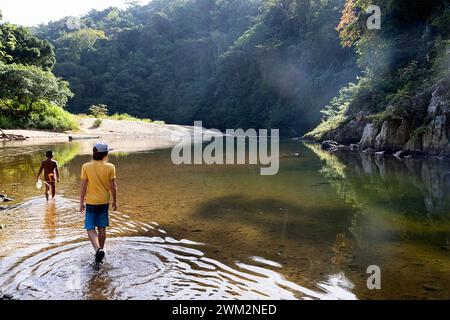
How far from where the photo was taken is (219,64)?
Answer: 7662 cm

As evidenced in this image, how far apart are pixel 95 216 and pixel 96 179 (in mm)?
523

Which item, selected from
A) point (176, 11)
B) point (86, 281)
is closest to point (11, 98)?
point (86, 281)

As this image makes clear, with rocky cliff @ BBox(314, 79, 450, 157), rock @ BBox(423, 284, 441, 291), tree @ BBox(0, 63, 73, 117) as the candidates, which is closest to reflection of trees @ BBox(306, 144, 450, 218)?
rocky cliff @ BBox(314, 79, 450, 157)

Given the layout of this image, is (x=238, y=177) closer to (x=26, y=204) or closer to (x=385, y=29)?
(x=26, y=204)

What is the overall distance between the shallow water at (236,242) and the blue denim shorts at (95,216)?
0.47m

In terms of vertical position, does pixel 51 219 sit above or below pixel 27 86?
below

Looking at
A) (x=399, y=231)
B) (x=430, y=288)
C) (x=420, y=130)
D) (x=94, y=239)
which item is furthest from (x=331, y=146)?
(x=94, y=239)

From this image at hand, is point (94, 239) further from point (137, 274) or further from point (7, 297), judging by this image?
point (7, 297)

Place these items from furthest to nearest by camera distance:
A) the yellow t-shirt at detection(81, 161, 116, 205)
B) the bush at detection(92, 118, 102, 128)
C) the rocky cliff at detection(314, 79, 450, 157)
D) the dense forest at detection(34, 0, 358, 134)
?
the dense forest at detection(34, 0, 358, 134) < the bush at detection(92, 118, 102, 128) < the rocky cliff at detection(314, 79, 450, 157) < the yellow t-shirt at detection(81, 161, 116, 205)

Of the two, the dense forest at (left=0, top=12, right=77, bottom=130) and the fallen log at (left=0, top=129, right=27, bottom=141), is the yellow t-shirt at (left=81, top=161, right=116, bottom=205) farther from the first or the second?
the dense forest at (left=0, top=12, right=77, bottom=130)

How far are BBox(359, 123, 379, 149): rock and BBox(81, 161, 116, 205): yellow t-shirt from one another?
2148 centimetres

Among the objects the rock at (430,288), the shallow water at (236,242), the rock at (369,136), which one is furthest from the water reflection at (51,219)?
the rock at (369,136)

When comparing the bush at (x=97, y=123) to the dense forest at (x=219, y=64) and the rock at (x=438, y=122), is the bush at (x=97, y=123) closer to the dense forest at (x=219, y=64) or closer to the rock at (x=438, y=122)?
the dense forest at (x=219, y=64)

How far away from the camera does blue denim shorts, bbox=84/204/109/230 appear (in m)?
5.56
